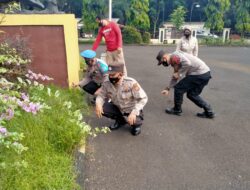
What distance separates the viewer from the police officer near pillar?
4574 mm

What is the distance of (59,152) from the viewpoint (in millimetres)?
3359

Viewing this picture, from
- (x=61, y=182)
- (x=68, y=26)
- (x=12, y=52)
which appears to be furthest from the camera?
(x=68, y=26)

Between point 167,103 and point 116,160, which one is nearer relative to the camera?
point 116,160

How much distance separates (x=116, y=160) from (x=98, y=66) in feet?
6.39

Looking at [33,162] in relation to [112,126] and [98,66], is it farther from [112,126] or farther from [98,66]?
[98,66]

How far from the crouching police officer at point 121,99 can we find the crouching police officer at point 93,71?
0.68m

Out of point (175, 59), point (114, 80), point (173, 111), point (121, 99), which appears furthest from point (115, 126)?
point (175, 59)

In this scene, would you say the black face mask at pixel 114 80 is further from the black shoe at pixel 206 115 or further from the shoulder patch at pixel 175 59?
the black shoe at pixel 206 115

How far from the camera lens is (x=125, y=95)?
4.11m

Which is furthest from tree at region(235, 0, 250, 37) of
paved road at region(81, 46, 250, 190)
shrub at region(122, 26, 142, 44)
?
paved road at region(81, 46, 250, 190)

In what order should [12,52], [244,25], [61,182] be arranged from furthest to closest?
1. [244,25]
2. [12,52]
3. [61,182]

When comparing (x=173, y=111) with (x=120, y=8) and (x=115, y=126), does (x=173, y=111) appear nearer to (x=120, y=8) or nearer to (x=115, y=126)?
(x=115, y=126)

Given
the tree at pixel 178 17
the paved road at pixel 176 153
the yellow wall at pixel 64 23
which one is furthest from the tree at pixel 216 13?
the yellow wall at pixel 64 23

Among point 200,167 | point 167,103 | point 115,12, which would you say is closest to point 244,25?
point 115,12
